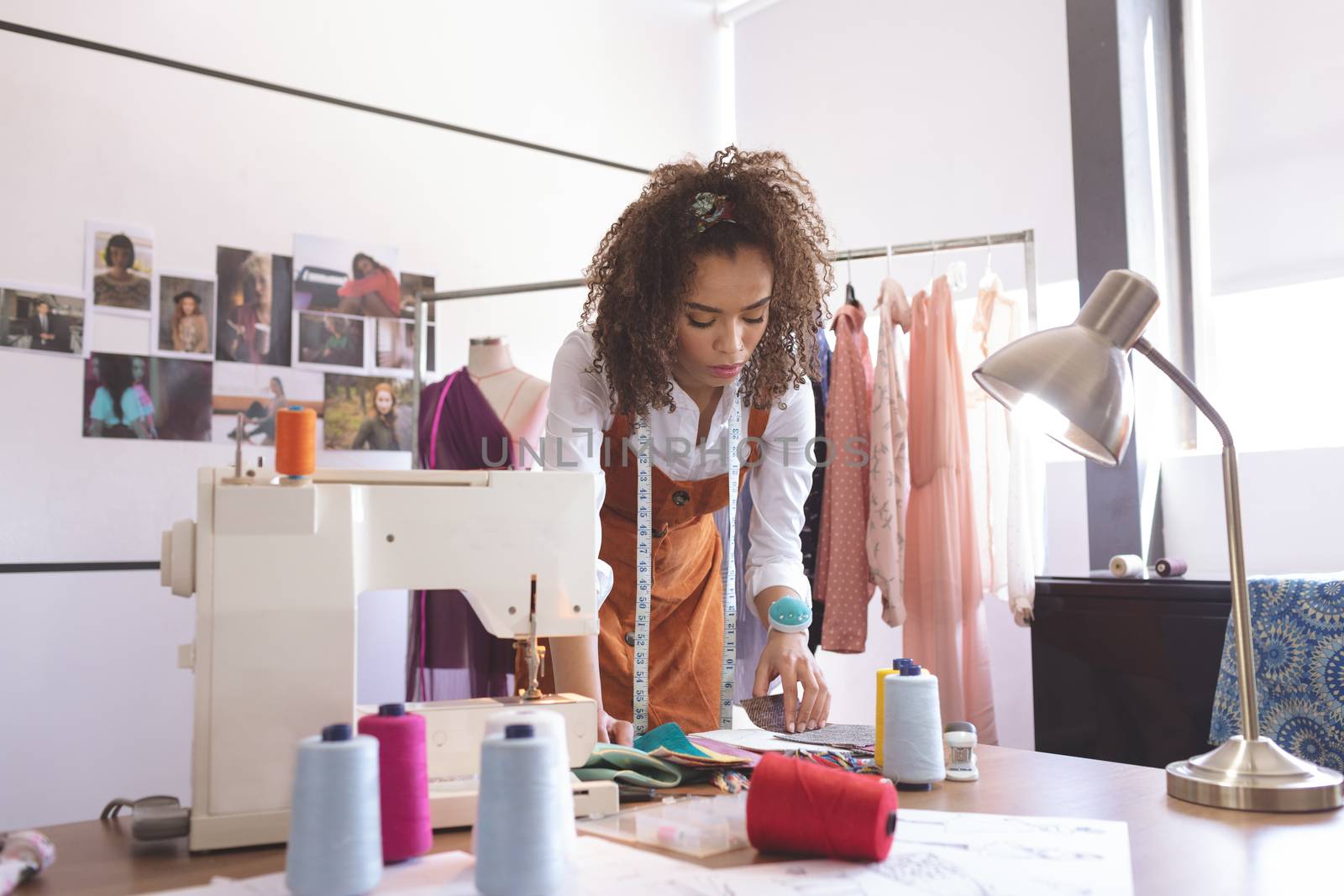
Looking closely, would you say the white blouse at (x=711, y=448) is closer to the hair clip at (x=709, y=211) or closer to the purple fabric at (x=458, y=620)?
the hair clip at (x=709, y=211)

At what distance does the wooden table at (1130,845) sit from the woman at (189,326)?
218 cm

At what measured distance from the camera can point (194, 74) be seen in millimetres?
3074

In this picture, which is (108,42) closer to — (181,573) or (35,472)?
(35,472)

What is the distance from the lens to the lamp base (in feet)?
3.56

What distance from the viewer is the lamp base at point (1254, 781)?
1086 mm

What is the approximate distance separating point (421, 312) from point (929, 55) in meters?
1.96

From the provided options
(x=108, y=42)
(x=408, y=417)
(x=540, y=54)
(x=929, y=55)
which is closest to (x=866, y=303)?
(x=929, y=55)

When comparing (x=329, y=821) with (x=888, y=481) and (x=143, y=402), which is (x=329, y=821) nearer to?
(x=888, y=481)

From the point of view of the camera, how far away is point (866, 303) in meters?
4.02

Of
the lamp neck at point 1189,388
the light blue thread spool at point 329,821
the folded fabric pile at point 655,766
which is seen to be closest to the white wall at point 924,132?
the lamp neck at point 1189,388

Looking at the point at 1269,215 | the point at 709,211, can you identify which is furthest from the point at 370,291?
the point at 1269,215

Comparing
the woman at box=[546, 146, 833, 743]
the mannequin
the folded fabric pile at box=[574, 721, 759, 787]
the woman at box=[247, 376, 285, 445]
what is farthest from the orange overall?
the woman at box=[247, 376, 285, 445]

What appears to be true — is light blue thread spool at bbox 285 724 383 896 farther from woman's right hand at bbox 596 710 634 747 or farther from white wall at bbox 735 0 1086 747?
white wall at bbox 735 0 1086 747

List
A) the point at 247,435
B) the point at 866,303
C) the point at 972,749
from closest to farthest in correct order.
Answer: the point at 972,749 < the point at 247,435 < the point at 866,303
